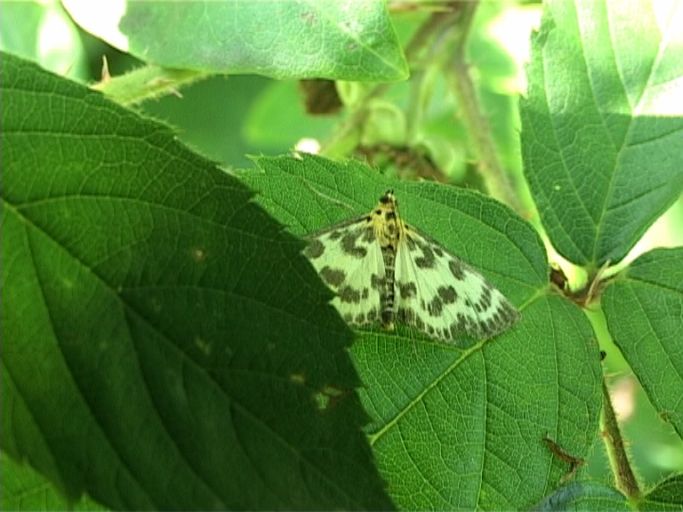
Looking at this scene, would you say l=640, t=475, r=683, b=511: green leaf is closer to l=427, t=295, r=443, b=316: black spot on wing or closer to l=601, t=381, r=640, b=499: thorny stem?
l=601, t=381, r=640, b=499: thorny stem

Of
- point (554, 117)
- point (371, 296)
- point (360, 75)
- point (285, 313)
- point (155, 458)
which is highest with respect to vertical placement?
point (554, 117)

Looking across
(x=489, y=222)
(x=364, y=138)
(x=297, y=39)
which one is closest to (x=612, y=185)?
(x=489, y=222)

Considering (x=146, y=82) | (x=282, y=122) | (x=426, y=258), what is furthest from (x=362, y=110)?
(x=282, y=122)

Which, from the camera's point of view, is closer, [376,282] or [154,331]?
[154,331]

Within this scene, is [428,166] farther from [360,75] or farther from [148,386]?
[148,386]

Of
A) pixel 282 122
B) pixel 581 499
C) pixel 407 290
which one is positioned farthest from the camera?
pixel 282 122

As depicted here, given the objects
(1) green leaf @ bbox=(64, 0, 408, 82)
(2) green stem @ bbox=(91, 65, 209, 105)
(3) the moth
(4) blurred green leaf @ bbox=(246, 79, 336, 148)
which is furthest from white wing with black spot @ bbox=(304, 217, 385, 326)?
(4) blurred green leaf @ bbox=(246, 79, 336, 148)

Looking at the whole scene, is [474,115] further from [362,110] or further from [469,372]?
[469,372]
